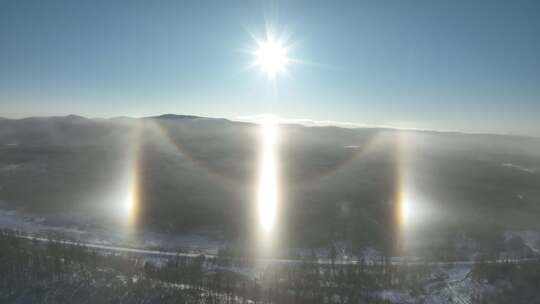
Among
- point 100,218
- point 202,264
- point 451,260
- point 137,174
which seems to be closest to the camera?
point 202,264

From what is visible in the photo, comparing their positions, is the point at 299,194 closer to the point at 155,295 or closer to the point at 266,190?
the point at 266,190

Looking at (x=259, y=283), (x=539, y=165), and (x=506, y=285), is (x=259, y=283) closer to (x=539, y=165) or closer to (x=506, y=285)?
(x=506, y=285)

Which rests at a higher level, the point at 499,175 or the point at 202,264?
the point at 499,175

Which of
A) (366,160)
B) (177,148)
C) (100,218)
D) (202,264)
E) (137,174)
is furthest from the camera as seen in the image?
(177,148)

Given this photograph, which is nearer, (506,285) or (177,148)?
(506,285)

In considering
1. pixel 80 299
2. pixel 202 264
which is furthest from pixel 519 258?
pixel 80 299

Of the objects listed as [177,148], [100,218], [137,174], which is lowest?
[100,218]

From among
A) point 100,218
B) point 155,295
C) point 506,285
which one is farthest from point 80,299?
point 506,285

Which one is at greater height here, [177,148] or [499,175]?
[177,148]

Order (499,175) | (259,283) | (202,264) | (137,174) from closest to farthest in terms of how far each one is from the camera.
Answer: (259,283)
(202,264)
(137,174)
(499,175)
